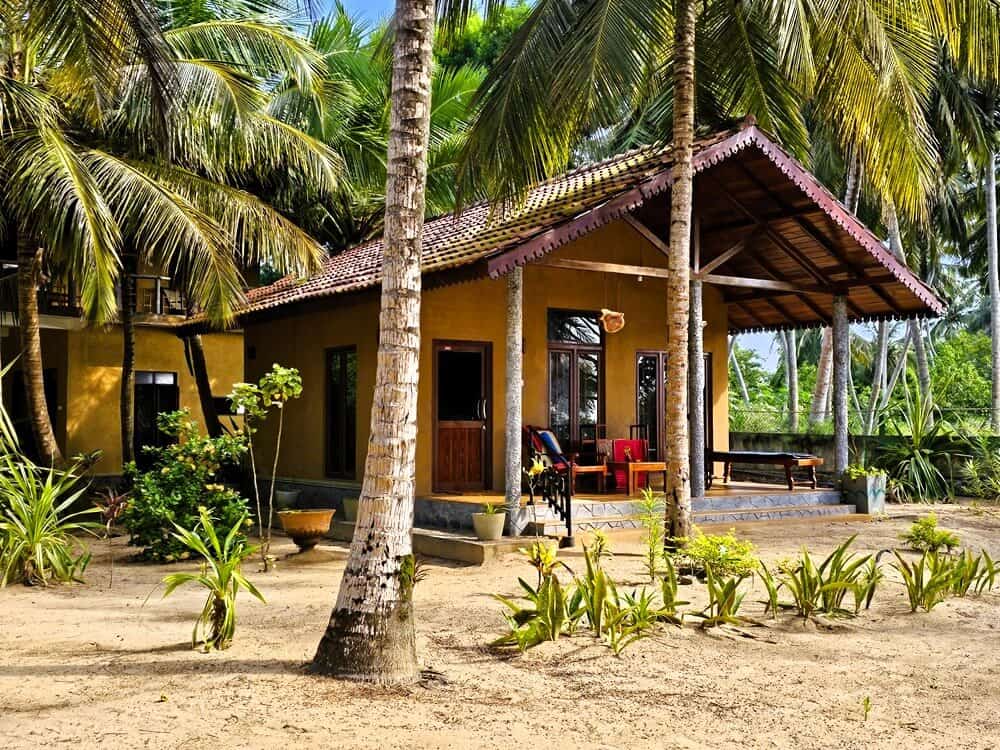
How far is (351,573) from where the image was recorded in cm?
561

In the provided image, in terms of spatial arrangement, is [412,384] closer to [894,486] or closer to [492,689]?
[492,689]

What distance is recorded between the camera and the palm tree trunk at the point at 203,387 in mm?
16719

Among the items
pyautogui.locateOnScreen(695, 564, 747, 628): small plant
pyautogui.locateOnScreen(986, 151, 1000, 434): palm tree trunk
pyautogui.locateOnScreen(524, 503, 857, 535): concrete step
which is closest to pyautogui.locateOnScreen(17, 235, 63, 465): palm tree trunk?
pyautogui.locateOnScreen(524, 503, 857, 535): concrete step

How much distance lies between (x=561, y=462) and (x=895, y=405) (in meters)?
9.31

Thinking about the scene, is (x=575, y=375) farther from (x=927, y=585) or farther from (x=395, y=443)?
(x=395, y=443)

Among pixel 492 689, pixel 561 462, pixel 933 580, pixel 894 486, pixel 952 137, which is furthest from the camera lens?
pixel 952 137

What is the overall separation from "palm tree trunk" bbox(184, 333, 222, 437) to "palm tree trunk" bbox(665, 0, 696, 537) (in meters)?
8.95

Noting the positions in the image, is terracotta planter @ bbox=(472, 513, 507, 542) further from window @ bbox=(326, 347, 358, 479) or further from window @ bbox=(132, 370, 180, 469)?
window @ bbox=(132, 370, 180, 469)

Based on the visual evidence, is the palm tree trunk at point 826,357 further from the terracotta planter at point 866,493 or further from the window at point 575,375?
the window at point 575,375

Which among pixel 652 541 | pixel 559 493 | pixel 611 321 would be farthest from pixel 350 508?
pixel 652 541

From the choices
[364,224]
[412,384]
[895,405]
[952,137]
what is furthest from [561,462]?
[952,137]

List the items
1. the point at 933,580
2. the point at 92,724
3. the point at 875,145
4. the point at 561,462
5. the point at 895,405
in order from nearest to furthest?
1. the point at 92,724
2. the point at 933,580
3. the point at 875,145
4. the point at 561,462
5. the point at 895,405

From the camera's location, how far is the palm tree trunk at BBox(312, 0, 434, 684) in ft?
18.2

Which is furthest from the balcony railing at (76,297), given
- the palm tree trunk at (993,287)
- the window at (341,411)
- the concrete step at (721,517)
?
the palm tree trunk at (993,287)
